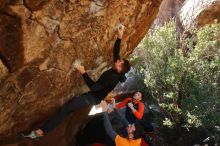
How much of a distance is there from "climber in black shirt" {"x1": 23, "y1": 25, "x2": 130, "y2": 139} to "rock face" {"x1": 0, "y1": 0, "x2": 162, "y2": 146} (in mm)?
219

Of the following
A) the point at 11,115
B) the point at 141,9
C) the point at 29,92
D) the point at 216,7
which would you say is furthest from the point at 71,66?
the point at 216,7

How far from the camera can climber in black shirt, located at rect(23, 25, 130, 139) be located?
6988 millimetres

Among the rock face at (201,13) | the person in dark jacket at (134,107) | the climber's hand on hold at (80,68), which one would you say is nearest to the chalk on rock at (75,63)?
the climber's hand on hold at (80,68)

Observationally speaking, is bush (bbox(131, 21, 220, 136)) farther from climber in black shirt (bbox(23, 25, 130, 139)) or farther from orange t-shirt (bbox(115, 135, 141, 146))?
climber in black shirt (bbox(23, 25, 130, 139))

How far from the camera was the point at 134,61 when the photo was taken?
13781 millimetres

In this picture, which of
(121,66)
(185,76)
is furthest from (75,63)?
(185,76)

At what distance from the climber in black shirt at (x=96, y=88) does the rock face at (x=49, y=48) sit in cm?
22

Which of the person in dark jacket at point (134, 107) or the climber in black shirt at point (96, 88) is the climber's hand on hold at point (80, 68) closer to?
the climber in black shirt at point (96, 88)

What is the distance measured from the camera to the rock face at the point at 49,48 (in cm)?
600

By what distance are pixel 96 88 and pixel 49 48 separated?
1224 mm

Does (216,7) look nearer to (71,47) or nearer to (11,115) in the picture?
(71,47)

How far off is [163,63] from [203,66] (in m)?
1.46

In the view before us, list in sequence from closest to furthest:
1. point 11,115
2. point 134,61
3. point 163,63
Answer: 1. point 11,115
2. point 163,63
3. point 134,61

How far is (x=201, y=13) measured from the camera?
1470cm
